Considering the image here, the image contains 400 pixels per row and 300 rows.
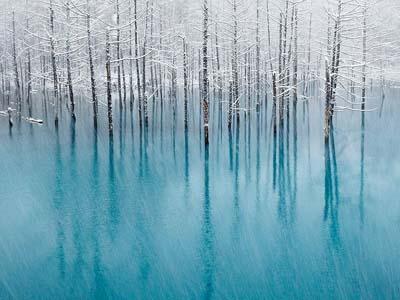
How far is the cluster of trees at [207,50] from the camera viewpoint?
25.8 meters

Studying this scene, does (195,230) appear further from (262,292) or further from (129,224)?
(262,292)

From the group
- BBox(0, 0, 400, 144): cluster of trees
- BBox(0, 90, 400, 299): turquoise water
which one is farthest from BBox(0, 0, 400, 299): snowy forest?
BBox(0, 0, 400, 144): cluster of trees

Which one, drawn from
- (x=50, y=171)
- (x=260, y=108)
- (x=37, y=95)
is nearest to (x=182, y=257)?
(x=50, y=171)

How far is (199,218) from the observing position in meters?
13.9

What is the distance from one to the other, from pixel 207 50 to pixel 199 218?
56.2ft

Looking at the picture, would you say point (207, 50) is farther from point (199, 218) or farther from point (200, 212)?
point (199, 218)

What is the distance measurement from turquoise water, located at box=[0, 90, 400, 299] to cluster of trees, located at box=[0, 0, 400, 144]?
10.8 ft

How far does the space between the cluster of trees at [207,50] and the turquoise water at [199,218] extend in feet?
10.8

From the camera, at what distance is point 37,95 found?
5691 cm

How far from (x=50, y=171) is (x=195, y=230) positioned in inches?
382

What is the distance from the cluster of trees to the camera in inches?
1014

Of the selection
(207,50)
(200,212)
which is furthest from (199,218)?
(207,50)

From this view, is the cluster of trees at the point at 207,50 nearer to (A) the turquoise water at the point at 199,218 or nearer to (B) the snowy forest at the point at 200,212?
(B) the snowy forest at the point at 200,212

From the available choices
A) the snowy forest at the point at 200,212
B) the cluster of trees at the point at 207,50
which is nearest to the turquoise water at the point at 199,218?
the snowy forest at the point at 200,212
